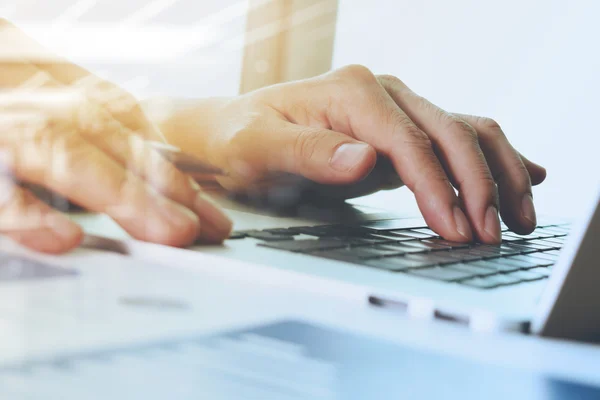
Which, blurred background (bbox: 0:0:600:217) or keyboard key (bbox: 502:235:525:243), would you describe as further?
blurred background (bbox: 0:0:600:217)

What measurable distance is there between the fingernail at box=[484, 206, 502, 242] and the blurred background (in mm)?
743

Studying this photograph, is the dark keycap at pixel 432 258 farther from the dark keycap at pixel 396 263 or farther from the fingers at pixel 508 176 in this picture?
the fingers at pixel 508 176

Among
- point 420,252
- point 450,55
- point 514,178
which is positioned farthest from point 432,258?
point 450,55

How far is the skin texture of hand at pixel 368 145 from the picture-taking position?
56cm

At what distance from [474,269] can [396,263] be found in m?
0.05

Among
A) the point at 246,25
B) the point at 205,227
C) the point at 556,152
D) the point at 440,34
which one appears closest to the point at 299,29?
the point at 246,25

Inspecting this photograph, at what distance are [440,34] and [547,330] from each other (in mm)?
1469

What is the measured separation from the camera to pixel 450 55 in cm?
159

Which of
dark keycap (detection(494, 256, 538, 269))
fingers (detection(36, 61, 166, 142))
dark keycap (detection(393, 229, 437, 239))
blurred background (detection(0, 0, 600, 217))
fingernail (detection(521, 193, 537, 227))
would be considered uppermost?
blurred background (detection(0, 0, 600, 217))

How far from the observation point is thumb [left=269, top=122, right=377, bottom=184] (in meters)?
0.56

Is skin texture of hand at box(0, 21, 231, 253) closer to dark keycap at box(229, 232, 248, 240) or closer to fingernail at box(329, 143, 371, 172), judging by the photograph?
dark keycap at box(229, 232, 248, 240)

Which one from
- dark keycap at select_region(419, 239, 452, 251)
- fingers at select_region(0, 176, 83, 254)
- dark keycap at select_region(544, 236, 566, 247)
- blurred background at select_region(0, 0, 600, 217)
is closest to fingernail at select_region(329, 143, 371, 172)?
dark keycap at select_region(419, 239, 452, 251)

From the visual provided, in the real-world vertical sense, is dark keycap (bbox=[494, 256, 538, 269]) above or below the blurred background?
below

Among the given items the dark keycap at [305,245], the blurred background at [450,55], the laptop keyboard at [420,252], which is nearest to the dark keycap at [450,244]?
the laptop keyboard at [420,252]
